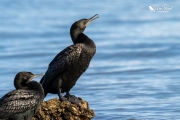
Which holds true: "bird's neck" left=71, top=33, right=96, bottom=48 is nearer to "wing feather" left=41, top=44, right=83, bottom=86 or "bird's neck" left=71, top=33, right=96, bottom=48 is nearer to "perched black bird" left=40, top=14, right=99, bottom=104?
"perched black bird" left=40, top=14, right=99, bottom=104

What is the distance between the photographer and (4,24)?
3022 centimetres

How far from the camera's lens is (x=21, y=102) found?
1234 cm

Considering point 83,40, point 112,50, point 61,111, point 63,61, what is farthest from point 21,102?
point 112,50

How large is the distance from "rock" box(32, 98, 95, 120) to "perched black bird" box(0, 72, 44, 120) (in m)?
0.26

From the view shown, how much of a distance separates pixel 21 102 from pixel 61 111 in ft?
2.33

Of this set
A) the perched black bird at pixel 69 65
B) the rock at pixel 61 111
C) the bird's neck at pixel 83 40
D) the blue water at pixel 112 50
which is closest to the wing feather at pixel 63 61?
the perched black bird at pixel 69 65

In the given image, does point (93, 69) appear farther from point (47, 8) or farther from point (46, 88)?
point (47, 8)

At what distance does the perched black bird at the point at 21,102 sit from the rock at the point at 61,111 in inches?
10.1

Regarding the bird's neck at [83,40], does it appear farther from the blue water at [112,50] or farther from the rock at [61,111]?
the blue water at [112,50]

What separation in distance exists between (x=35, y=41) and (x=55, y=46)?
4.49ft

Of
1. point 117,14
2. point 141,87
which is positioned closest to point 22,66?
point 141,87

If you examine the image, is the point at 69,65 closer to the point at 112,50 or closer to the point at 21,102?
the point at 21,102

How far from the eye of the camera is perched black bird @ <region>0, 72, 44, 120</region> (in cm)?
1227

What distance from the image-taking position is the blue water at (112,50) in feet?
57.3
